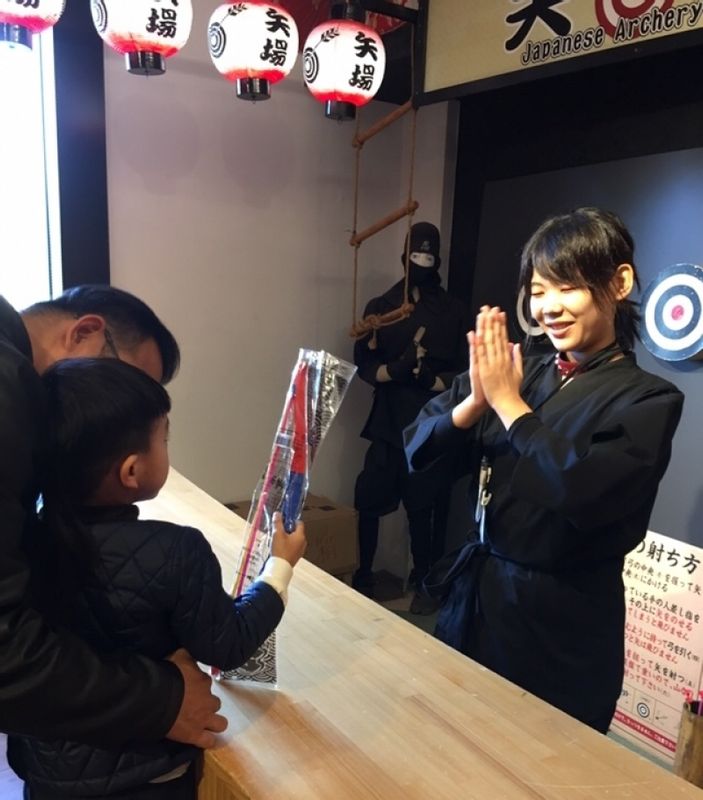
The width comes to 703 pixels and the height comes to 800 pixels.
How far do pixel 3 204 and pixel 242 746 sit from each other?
8.41 feet

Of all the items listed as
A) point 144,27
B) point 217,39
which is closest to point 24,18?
point 144,27

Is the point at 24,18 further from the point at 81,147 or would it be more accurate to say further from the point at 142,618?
the point at 142,618

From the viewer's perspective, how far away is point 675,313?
2.44 metres

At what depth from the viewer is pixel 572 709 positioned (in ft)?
4.17

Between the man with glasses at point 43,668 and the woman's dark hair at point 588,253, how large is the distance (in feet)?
2.82

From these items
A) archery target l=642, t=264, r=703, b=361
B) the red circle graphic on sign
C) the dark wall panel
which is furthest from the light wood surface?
the dark wall panel

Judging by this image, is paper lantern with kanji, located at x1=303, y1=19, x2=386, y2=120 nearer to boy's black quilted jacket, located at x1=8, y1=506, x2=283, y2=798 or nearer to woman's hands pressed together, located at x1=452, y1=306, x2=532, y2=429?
woman's hands pressed together, located at x1=452, y1=306, x2=532, y2=429

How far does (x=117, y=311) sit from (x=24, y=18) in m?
1.44

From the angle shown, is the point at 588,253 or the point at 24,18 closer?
the point at 588,253

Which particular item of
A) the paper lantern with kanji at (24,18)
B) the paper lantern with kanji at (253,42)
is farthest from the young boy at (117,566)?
the paper lantern with kanji at (253,42)

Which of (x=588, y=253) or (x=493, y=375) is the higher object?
(x=588, y=253)

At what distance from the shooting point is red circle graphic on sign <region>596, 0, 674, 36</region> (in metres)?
1.94

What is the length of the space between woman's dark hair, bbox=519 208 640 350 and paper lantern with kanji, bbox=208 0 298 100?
1413mm

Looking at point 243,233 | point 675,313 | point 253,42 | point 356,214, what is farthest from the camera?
point 356,214
